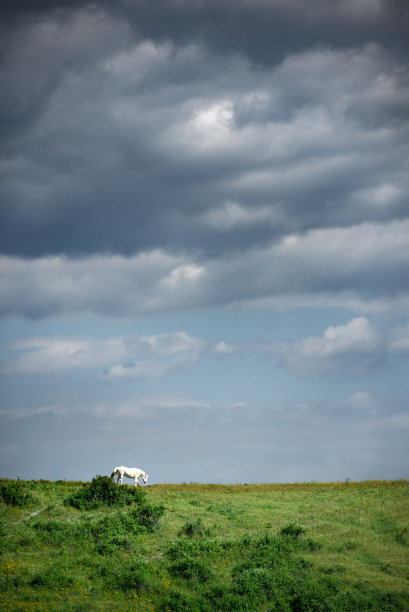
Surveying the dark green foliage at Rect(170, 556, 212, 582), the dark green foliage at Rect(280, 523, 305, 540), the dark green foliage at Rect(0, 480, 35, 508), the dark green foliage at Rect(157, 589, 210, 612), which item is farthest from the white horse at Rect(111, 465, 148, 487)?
the dark green foliage at Rect(157, 589, 210, 612)

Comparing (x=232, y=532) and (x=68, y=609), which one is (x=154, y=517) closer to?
(x=232, y=532)

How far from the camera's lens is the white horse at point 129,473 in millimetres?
47500

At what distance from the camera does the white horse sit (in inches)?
1870

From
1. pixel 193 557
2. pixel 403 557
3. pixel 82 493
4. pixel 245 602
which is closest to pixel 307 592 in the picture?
pixel 245 602

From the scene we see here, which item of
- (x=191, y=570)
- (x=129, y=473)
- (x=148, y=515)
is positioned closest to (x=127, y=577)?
(x=191, y=570)

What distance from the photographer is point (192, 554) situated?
89.1ft

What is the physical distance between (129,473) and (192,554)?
2234 centimetres

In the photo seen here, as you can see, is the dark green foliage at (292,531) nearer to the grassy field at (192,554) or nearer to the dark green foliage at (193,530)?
the grassy field at (192,554)

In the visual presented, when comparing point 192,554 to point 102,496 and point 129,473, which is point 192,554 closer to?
point 102,496

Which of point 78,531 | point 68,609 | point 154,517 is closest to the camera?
point 68,609

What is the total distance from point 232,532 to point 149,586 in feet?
32.9

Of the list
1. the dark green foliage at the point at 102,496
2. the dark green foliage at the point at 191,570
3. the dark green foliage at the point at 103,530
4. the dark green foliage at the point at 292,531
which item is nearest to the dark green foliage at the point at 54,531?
the dark green foliage at the point at 103,530

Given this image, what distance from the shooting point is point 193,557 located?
2670cm

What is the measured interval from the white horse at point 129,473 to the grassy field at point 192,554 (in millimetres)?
7397
